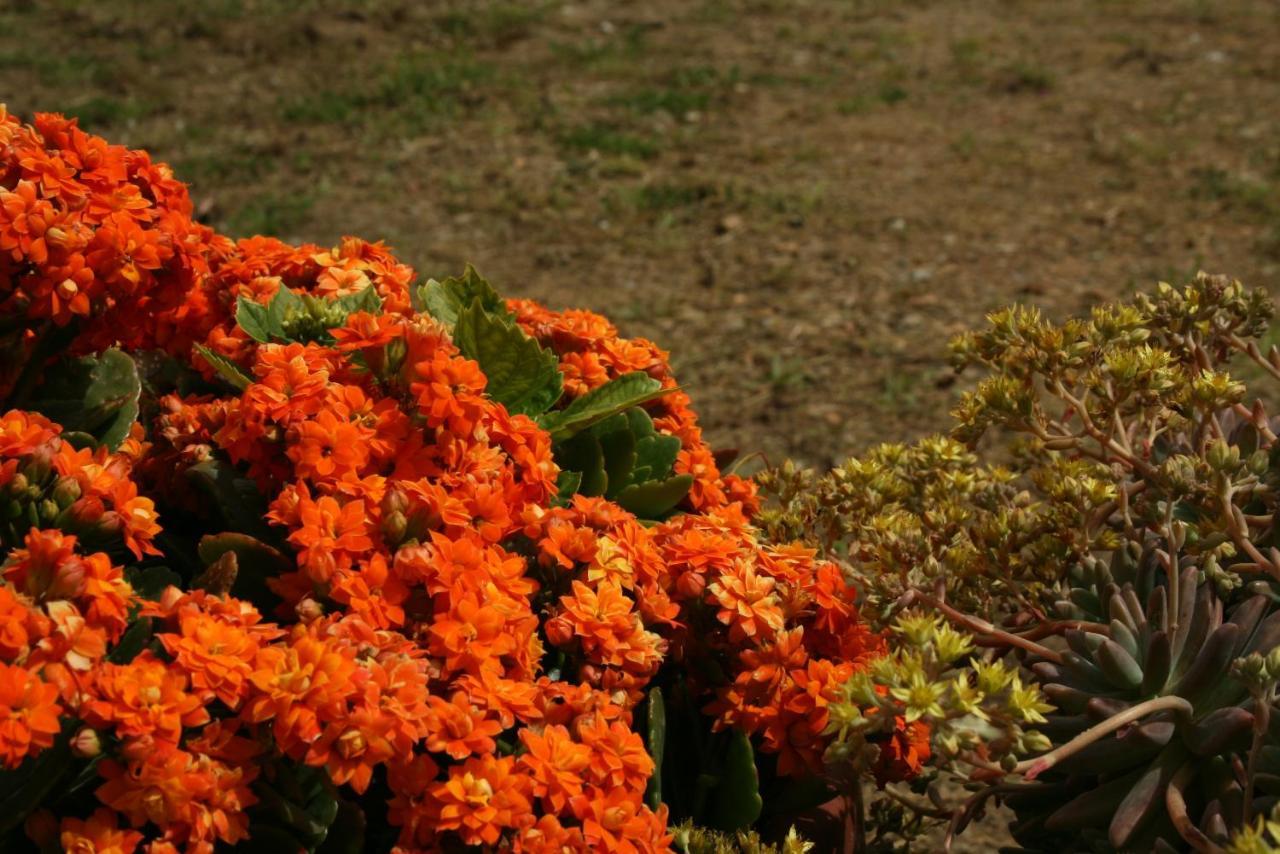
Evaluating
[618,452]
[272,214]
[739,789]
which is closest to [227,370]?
[618,452]

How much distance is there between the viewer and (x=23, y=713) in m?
1.30

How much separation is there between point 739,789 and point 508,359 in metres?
0.75

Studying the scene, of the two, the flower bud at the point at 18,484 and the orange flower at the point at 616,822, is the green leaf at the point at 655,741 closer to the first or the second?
the orange flower at the point at 616,822

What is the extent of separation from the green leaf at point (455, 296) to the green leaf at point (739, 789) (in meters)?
0.88

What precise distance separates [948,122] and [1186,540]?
5.47m

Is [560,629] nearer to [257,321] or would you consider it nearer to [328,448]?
[328,448]

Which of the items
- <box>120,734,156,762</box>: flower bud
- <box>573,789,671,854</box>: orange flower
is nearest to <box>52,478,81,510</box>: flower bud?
<box>120,734,156,762</box>: flower bud

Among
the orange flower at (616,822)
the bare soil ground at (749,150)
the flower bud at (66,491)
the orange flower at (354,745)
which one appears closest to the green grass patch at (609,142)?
the bare soil ground at (749,150)

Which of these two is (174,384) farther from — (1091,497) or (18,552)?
(1091,497)

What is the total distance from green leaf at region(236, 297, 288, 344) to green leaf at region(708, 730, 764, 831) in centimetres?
93

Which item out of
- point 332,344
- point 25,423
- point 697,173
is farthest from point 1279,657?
point 697,173

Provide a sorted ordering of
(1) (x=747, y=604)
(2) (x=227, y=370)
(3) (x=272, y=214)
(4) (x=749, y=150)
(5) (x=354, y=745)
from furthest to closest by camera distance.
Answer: (4) (x=749, y=150)
(3) (x=272, y=214)
(2) (x=227, y=370)
(1) (x=747, y=604)
(5) (x=354, y=745)

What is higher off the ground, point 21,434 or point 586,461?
point 21,434

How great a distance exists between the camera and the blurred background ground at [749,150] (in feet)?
17.3
